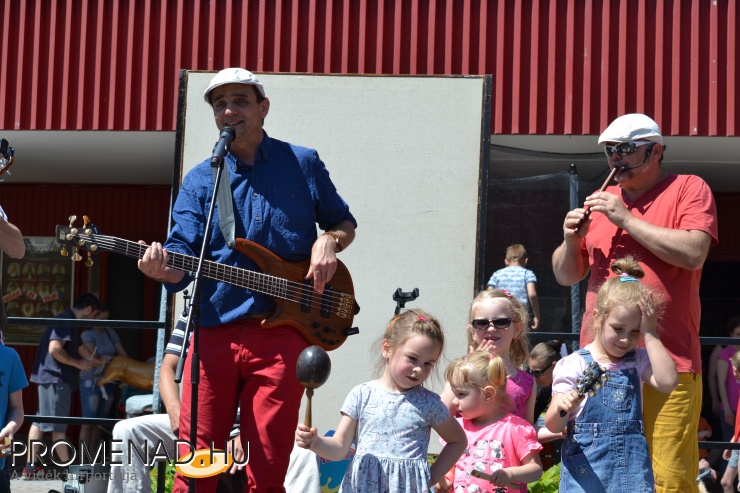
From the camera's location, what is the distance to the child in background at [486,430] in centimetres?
379

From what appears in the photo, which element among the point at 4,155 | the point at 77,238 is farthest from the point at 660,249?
the point at 4,155

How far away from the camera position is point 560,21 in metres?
7.65

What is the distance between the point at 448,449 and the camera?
11.7ft

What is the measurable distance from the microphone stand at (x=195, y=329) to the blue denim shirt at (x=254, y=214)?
0.18m

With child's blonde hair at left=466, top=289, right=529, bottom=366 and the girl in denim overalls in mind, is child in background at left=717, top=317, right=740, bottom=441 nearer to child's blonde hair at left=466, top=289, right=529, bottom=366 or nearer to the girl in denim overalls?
child's blonde hair at left=466, top=289, right=529, bottom=366

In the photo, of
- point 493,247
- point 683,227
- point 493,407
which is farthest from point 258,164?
point 493,247

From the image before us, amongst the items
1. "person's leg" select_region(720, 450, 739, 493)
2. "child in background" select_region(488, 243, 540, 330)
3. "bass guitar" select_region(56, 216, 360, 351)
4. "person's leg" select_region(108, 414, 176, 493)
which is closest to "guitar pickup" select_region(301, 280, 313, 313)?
"bass guitar" select_region(56, 216, 360, 351)

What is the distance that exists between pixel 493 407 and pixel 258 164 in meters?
1.32

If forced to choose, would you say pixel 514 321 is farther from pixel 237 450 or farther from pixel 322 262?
pixel 237 450

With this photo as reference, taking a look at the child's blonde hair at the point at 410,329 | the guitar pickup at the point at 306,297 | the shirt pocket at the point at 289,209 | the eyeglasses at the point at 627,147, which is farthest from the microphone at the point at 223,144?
the eyeglasses at the point at 627,147

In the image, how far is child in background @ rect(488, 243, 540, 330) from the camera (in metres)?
7.29

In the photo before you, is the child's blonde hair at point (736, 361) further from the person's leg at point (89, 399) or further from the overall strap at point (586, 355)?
the person's leg at point (89, 399)

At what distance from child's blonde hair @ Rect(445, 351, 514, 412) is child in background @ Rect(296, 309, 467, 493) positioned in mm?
249

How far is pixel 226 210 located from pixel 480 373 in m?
1.15
